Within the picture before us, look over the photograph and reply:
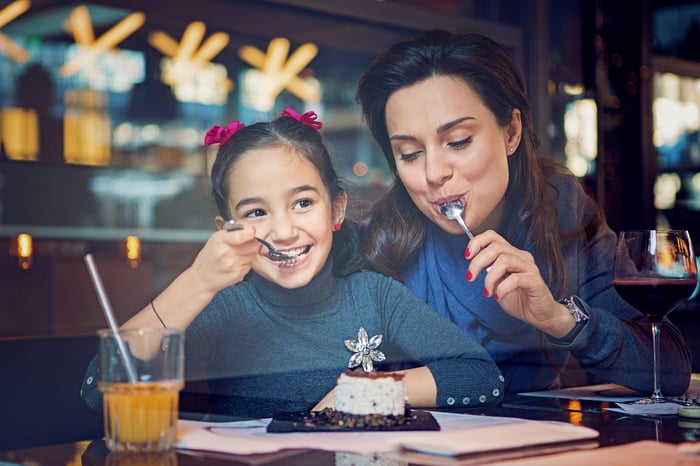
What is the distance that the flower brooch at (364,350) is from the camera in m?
1.90

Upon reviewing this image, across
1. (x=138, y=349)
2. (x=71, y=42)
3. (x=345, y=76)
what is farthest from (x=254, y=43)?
(x=138, y=349)

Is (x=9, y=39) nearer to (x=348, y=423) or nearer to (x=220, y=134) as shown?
(x=220, y=134)

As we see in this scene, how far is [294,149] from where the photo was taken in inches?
72.6

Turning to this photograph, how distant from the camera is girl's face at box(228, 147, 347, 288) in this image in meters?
1.79

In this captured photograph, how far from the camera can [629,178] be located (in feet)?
13.0

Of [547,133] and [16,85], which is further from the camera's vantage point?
[16,85]

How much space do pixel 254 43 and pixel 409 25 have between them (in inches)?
→ 94.7

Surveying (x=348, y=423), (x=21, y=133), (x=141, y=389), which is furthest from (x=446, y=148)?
(x=21, y=133)

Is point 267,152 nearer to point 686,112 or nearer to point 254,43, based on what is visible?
point 686,112

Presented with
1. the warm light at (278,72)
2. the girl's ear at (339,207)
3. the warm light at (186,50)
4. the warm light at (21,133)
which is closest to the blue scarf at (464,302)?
the girl's ear at (339,207)

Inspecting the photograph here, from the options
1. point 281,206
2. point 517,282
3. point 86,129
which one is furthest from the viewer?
point 86,129

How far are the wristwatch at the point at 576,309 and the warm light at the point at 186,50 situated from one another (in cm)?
364

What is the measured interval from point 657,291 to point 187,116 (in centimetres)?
399

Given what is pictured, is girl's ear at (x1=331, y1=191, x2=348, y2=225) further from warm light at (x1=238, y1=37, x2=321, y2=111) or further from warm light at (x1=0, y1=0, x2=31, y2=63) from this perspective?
warm light at (x1=0, y1=0, x2=31, y2=63)
